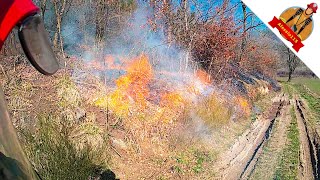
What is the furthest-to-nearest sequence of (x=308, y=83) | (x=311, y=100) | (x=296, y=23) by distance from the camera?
1. (x=311, y=100)
2. (x=308, y=83)
3. (x=296, y=23)

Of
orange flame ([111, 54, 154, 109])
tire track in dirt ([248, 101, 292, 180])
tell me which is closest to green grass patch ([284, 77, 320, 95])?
tire track in dirt ([248, 101, 292, 180])

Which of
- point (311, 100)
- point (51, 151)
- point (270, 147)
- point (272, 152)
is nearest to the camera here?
point (51, 151)

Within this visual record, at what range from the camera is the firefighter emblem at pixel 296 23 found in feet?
6.19

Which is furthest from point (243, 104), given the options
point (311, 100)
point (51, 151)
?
point (51, 151)

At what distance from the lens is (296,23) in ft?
6.42

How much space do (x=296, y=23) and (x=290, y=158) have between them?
5.40 meters

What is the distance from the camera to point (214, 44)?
9.19 metres

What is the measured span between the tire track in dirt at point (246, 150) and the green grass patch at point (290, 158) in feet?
1.47

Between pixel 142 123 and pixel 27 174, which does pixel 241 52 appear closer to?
pixel 142 123

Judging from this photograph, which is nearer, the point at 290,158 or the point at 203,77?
the point at 290,158

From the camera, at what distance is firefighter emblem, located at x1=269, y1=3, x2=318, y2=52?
1886 mm

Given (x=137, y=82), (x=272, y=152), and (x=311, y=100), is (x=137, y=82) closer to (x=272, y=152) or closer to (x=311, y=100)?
(x=272, y=152)

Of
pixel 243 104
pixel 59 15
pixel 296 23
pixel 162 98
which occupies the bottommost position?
pixel 243 104

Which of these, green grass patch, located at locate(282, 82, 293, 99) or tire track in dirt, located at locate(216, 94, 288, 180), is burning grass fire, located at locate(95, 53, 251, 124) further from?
green grass patch, located at locate(282, 82, 293, 99)
